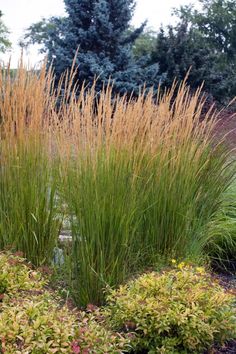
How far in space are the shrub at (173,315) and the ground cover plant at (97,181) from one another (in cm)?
38

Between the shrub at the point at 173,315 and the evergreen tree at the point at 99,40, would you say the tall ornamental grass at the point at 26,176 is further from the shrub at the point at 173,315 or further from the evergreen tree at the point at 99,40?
the evergreen tree at the point at 99,40

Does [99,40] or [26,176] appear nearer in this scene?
[26,176]

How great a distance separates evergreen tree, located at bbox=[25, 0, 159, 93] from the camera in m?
13.3

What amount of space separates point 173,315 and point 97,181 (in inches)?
35.6

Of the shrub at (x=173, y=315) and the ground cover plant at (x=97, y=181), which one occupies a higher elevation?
the ground cover plant at (x=97, y=181)

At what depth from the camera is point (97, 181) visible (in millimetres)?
3070

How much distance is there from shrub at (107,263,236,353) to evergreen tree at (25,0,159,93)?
420 inches

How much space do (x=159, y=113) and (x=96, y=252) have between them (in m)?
1.17

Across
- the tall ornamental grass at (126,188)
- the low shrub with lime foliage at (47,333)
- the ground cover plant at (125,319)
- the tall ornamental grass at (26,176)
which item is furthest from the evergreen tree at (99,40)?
the low shrub with lime foliage at (47,333)

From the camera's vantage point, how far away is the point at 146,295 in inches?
108

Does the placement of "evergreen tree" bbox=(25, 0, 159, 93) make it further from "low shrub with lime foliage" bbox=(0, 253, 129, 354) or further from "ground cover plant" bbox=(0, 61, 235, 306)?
"low shrub with lime foliage" bbox=(0, 253, 129, 354)

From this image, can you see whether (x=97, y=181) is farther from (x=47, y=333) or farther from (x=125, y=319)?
(x=47, y=333)

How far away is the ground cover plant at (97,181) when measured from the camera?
3.09 meters

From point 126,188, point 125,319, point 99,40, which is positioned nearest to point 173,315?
point 125,319
